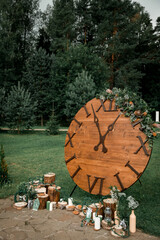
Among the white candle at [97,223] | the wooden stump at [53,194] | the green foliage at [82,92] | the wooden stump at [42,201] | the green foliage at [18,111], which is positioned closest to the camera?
the white candle at [97,223]

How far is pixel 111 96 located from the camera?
4.21 meters

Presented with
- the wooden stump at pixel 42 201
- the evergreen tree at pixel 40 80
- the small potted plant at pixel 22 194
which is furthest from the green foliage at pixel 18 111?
the wooden stump at pixel 42 201

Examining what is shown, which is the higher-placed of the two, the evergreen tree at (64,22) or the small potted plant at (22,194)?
the evergreen tree at (64,22)

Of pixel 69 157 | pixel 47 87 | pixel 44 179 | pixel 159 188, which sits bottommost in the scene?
pixel 159 188

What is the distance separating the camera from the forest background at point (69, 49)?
26.8m

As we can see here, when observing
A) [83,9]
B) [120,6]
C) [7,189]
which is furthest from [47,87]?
[7,189]

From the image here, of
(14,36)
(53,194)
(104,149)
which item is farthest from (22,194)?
(14,36)

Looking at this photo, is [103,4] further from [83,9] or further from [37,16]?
[37,16]

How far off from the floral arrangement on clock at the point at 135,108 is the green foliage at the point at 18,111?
1444 centimetres

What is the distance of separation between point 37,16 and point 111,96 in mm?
A: 34480

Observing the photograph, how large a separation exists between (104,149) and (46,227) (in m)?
1.69

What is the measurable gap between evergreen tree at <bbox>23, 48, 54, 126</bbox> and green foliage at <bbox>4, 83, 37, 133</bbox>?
948 centimetres

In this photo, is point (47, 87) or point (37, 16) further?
point (37, 16)

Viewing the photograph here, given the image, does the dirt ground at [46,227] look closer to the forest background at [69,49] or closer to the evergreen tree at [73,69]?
the forest background at [69,49]
